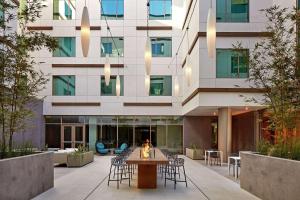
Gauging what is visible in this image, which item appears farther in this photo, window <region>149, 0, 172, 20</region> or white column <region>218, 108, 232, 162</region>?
window <region>149, 0, 172, 20</region>

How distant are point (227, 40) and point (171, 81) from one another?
322 inches

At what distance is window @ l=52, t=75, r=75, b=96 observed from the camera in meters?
24.8

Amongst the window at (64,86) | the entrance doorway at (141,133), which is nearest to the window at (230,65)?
the entrance doorway at (141,133)

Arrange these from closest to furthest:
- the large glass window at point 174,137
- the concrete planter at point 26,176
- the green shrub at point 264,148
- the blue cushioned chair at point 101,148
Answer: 1. the concrete planter at point 26,176
2. the green shrub at point 264,148
3. the blue cushioned chair at point 101,148
4. the large glass window at point 174,137

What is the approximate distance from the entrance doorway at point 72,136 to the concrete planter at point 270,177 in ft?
53.6

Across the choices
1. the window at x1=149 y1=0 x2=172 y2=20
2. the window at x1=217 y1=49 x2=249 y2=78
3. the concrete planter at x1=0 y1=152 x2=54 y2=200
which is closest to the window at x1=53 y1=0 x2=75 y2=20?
the window at x1=149 y1=0 x2=172 y2=20

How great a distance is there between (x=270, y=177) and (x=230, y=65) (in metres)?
9.40

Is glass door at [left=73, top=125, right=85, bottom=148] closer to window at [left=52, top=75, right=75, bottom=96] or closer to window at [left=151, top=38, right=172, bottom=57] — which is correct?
window at [left=52, top=75, right=75, bottom=96]

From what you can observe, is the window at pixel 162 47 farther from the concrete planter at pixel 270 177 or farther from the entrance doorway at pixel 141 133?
the concrete planter at pixel 270 177

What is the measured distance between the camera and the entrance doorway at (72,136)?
991 inches

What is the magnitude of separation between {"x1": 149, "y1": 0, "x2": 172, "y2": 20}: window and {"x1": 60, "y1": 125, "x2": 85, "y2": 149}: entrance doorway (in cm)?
798

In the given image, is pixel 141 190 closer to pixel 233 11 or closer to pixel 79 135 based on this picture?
pixel 233 11

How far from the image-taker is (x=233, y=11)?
674 inches

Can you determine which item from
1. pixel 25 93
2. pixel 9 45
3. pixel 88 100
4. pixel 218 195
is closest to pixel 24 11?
pixel 9 45
